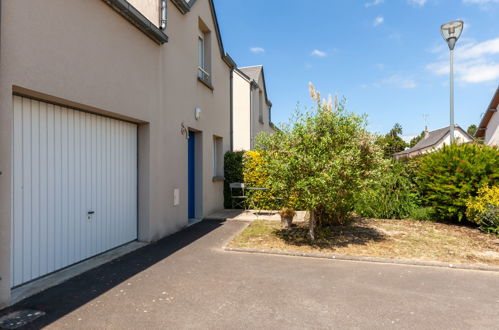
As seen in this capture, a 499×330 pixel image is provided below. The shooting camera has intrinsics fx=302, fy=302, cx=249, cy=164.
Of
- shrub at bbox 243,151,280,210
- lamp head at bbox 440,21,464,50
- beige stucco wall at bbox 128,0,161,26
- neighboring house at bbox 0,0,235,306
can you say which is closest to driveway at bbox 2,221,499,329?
neighboring house at bbox 0,0,235,306

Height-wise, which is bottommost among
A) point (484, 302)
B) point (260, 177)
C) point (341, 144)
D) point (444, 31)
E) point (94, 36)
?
point (484, 302)

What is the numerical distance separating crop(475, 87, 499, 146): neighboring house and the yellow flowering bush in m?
11.5

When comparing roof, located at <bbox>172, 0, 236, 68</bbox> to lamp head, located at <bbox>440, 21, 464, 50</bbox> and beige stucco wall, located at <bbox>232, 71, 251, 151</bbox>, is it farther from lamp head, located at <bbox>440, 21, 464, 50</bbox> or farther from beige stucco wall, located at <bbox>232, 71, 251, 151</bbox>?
lamp head, located at <bbox>440, 21, 464, 50</bbox>

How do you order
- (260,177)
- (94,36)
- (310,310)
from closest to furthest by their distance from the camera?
(310,310), (94,36), (260,177)

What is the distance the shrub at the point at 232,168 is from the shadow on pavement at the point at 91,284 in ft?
15.6

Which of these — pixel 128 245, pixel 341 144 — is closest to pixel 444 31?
pixel 341 144

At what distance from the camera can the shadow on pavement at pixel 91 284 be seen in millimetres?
3383

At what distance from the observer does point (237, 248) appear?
5.94 m

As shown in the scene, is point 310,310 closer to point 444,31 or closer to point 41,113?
point 41,113

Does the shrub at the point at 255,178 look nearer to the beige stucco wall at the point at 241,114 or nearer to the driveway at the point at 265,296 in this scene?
the beige stucco wall at the point at 241,114

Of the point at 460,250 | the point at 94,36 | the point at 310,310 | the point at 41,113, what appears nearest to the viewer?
the point at 310,310

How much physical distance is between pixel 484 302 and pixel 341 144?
3.37 meters

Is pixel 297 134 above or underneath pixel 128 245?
above

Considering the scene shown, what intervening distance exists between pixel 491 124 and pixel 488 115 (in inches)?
24.7
